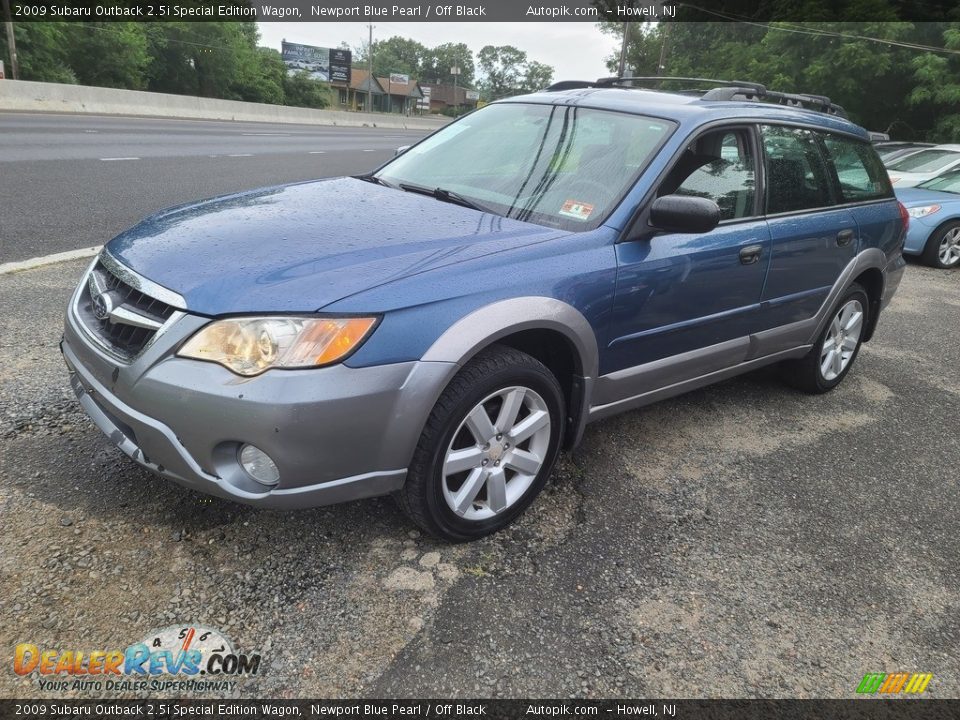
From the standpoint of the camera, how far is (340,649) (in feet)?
7.01

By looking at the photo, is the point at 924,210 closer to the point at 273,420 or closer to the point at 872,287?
the point at 872,287

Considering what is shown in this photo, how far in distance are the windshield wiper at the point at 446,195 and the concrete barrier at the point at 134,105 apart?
67.8 feet

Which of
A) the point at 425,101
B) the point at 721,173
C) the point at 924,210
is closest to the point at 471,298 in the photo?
the point at 721,173

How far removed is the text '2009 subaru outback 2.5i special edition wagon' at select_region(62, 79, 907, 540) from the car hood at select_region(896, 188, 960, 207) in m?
6.38

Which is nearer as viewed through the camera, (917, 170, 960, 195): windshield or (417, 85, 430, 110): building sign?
(917, 170, 960, 195): windshield

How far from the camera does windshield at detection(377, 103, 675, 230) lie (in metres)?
3.03

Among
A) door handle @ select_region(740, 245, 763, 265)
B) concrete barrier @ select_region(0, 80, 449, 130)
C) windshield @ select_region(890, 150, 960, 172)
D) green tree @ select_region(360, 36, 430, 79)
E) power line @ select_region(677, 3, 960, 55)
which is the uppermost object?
green tree @ select_region(360, 36, 430, 79)

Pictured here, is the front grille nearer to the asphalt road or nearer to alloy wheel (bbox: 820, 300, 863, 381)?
the asphalt road

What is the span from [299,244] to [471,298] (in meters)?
0.65

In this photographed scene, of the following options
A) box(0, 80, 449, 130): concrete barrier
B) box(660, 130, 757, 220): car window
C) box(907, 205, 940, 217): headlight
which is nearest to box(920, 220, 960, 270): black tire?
box(907, 205, 940, 217): headlight

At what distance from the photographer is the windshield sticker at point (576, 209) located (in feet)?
9.72

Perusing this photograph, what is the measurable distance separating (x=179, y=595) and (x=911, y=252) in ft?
33.4

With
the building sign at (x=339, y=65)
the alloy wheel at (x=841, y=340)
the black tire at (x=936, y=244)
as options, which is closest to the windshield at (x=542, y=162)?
the alloy wheel at (x=841, y=340)

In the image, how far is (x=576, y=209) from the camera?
300cm
